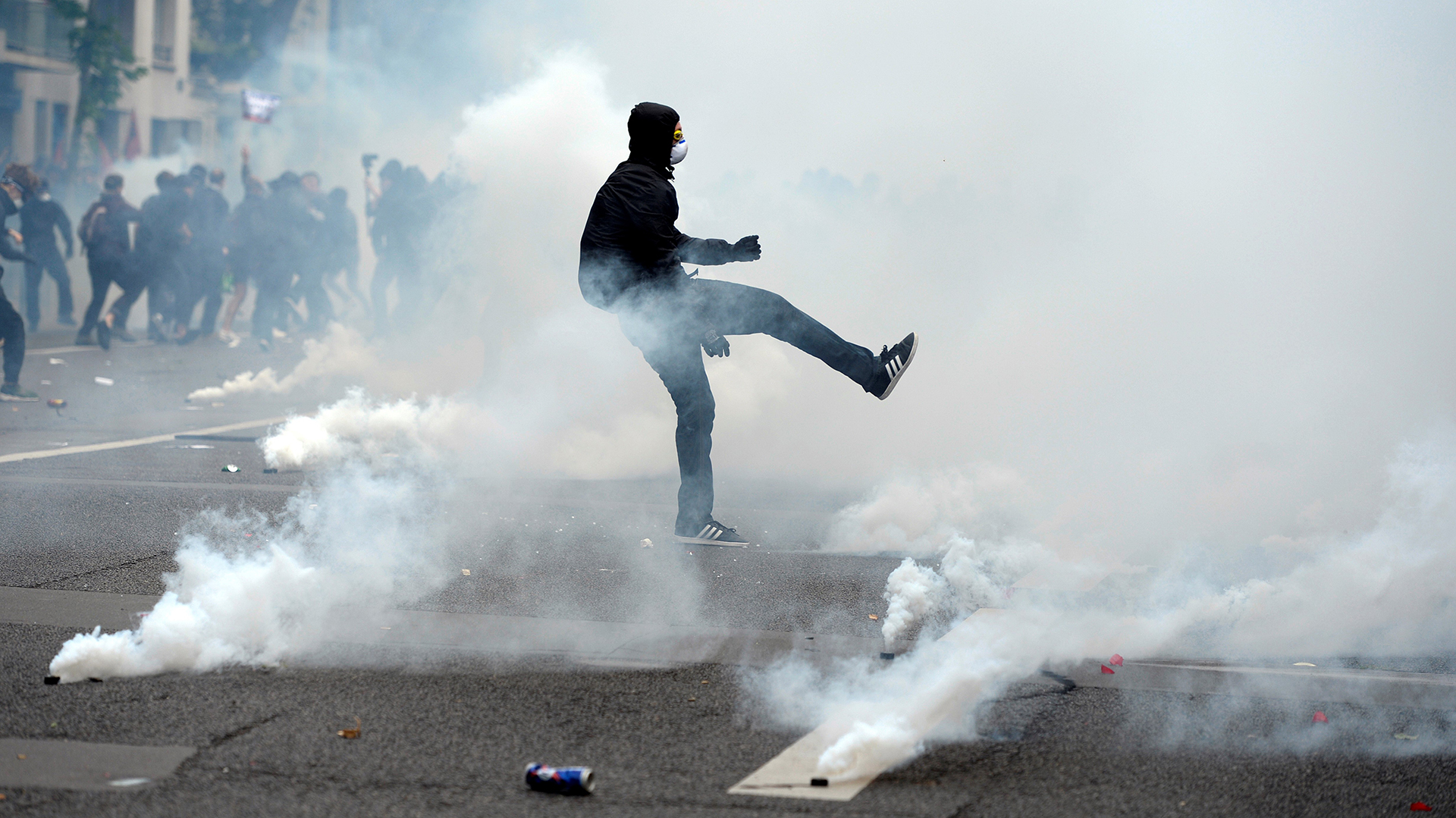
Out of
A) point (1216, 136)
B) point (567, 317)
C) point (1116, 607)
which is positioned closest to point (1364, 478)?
point (1116, 607)

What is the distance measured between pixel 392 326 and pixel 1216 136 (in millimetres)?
6735

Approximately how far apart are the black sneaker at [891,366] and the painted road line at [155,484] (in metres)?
2.96

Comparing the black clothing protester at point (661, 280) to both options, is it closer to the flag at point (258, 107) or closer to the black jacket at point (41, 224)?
the black jacket at point (41, 224)

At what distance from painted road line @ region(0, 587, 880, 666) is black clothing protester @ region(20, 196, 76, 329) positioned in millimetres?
11560

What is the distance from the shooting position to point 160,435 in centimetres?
894

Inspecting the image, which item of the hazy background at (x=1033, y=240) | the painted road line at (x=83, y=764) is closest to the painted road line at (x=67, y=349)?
the hazy background at (x=1033, y=240)

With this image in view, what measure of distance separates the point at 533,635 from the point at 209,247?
13.3m

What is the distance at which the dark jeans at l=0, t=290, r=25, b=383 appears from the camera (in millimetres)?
9922

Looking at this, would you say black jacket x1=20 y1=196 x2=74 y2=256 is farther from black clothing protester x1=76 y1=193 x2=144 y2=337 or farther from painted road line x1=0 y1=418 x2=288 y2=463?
painted road line x1=0 y1=418 x2=288 y2=463

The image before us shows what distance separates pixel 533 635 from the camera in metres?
4.30

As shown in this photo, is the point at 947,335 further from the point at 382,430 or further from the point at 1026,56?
the point at 382,430

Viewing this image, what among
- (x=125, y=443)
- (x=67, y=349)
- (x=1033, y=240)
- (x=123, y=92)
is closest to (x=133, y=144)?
(x=123, y=92)

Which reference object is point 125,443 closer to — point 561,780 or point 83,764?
point 83,764

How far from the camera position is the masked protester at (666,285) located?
544 centimetres
